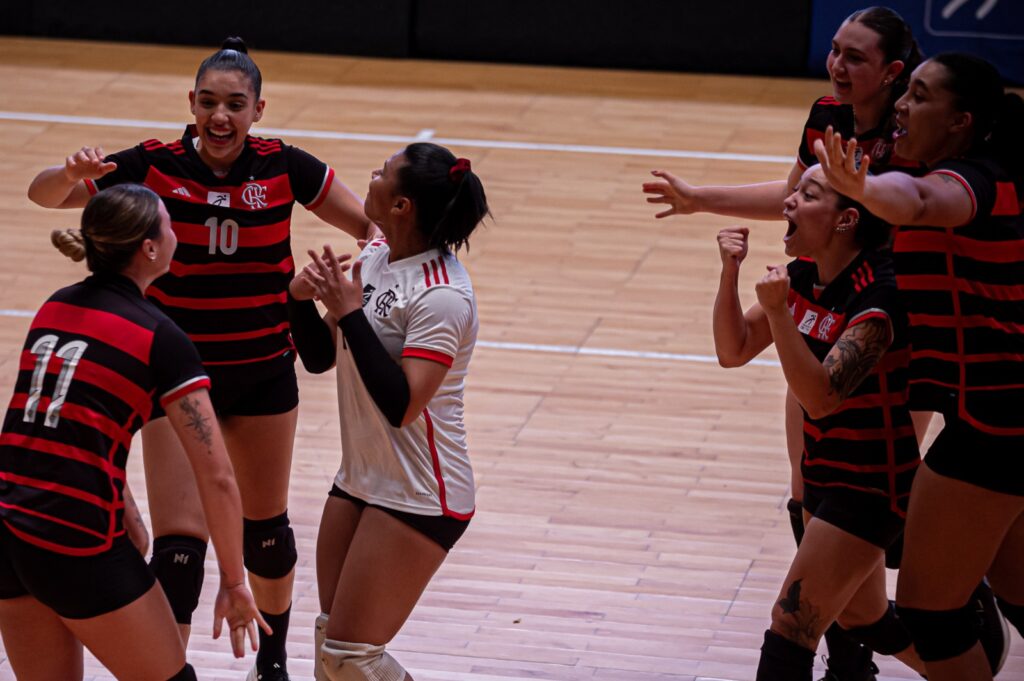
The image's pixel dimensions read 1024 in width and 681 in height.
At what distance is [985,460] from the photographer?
3539 millimetres

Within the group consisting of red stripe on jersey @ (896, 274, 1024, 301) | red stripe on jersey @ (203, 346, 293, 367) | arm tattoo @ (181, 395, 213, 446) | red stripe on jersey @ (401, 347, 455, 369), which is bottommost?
red stripe on jersey @ (203, 346, 293, 367)

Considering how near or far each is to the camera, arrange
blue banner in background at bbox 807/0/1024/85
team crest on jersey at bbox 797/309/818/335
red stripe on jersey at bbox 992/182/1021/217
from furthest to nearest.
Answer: blue banner in background at bbox 807/0/1024/85 < team crest on jersey at bbox 797/309/818/335 < red stripe on jersey at bbox 992/182/1021/217

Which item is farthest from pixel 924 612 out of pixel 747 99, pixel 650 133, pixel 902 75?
pixel 747 99

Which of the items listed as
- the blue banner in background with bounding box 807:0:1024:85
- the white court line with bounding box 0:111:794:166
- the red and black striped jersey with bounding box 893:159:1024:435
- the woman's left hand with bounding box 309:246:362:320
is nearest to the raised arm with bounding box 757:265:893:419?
the red and black striped jersey with bounding box 893:159:1024:435

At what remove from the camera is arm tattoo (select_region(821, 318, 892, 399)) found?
356 centimetres

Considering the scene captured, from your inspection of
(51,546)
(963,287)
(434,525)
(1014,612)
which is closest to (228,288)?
(434,525)

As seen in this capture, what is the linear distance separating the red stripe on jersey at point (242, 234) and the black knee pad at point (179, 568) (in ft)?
2.79

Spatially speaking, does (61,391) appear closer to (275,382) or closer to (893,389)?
(275,382)

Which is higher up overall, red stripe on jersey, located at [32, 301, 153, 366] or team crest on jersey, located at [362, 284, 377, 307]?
red stripe on jersey, located at [32, 301, 153, 366]

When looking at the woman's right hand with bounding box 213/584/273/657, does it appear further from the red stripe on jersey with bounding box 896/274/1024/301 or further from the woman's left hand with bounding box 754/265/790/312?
the red stripe on jersey with bounding box 896/274/1024/301

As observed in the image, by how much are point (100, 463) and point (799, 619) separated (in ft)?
5.80

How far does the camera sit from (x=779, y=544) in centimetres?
568

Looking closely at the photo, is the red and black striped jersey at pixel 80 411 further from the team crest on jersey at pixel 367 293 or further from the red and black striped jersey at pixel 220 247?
the red and black striped jersey at pixel 220 247

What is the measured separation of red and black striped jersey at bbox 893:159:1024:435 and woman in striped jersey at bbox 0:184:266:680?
5.65 ft
